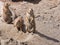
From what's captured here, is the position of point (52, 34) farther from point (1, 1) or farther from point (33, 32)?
point (1, 1)

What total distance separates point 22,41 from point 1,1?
13.0ft

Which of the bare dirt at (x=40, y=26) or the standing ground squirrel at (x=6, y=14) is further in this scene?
the standing ground squirrel at (x=6, y=14)

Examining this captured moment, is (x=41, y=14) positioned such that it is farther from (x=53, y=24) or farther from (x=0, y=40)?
(x=0, y=40)

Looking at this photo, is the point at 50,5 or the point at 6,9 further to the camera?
the point at 50,5

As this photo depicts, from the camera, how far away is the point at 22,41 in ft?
23.9

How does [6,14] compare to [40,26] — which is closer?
[40,26]

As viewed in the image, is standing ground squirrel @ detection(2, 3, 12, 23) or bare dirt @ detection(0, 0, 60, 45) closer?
bare dirt @ detection(0, 0, 60, 45)

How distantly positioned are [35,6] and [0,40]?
389cm

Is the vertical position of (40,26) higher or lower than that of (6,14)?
lower

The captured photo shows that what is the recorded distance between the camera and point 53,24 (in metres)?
8.76

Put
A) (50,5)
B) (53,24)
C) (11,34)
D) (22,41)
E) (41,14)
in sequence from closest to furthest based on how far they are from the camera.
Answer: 1. (22,41)
2. (11,34)
3. (53,24)
4. (41,14)
5. (50,5)

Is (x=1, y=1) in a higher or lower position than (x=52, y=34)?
higher

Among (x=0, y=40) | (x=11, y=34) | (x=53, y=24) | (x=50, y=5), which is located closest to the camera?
(x=0, y=40)

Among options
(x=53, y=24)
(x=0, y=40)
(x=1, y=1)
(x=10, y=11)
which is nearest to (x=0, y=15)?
(x=10, y=11)
